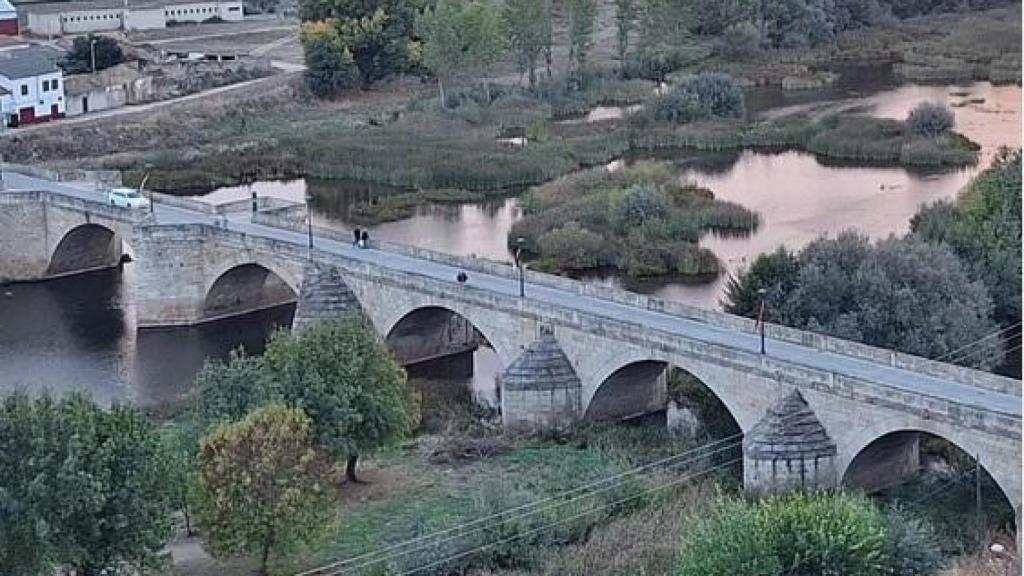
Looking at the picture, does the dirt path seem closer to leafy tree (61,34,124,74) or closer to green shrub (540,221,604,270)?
Answer: leafy tree (61,34,124,74)

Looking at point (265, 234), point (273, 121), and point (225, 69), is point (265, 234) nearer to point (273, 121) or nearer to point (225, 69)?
point (273, 121)

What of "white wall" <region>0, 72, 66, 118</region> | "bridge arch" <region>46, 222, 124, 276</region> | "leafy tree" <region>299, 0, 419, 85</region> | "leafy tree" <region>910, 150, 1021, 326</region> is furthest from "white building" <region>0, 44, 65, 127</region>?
"leafy tree" <region>910, 150, 1021, 326</region>

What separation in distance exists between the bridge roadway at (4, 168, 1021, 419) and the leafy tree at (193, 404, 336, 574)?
330 inches

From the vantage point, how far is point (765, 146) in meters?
64.3

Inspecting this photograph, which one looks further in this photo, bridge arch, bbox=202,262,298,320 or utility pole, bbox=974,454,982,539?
bridge arch, bbox=202,262,298,320

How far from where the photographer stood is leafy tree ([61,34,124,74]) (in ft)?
250

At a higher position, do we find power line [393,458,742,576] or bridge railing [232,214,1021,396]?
bridge railing [232,214,1021,396]

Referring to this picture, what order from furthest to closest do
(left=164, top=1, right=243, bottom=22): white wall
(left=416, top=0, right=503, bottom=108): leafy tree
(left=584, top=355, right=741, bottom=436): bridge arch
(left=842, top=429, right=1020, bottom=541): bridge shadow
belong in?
(left=164, top=1, right=243, bottom=22): white wall → (left=416, top=0, right=503, bottom=108): leafy tree → (left=584, top=355, right=741, bottom=436): bridge arch → (left=842, top=429, right=1020, bottom=541): bridge shadow

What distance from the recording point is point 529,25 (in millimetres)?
77562

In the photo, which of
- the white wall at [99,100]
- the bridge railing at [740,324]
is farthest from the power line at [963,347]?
the white wall at [99,100]

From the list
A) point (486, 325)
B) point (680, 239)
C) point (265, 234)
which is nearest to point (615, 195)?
point (680, 239)

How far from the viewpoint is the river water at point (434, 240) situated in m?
40.1

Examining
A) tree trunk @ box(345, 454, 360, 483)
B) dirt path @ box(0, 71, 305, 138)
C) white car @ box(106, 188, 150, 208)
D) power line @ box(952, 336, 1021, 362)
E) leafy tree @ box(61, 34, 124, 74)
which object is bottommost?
tree trunk @ box(345, 454, 360, 483)

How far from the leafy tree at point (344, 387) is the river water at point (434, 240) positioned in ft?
17.1
